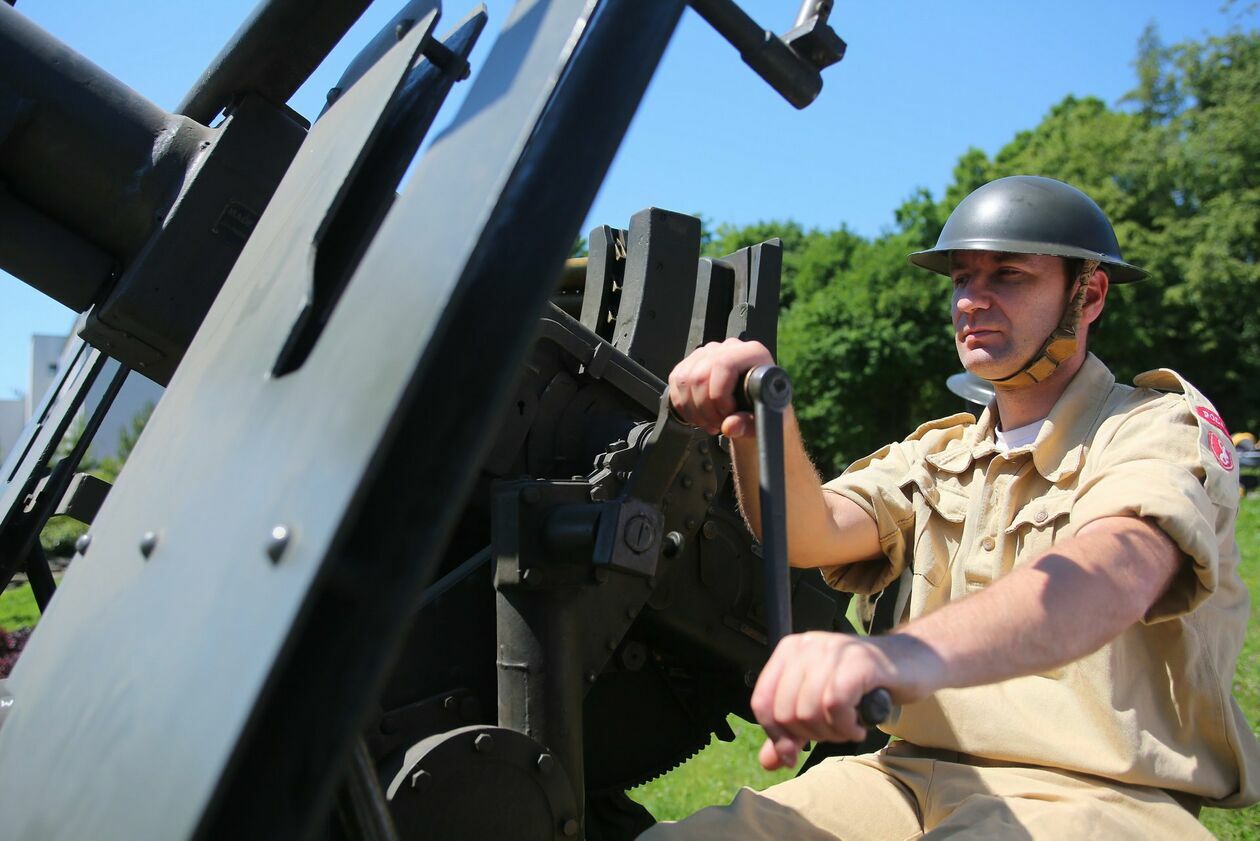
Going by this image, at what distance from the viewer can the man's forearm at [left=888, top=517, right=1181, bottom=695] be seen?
1.39 metres

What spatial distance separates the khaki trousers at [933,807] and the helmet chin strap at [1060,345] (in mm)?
783

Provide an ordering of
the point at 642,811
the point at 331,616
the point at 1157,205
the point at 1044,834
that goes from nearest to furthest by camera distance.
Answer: the point at 331,616
the point at 1044,834
the point at 642,811
the point at 1157,205

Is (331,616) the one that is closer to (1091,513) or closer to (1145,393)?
(1091,513)

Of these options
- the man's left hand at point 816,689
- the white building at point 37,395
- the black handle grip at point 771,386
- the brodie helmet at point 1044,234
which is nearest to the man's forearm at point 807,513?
the brodie helmet at point 1044,234

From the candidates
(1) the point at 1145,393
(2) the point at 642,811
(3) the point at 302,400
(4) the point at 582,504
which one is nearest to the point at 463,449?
(3) the point at 302,400

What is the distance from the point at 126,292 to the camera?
7.56 feet

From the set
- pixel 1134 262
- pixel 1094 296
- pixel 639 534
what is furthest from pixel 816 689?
pixel 1134 262

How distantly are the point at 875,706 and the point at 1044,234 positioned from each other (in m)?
1.52

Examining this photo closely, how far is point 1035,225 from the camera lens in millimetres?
2398

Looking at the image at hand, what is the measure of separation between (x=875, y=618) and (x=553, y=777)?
1127 mm

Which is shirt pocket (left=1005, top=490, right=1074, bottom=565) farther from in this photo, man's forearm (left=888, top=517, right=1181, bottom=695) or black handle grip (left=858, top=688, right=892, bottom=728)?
black handle grip (left=858, top=688, right=892, bottom=728)

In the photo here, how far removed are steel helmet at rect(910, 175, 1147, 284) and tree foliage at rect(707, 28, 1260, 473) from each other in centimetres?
2584

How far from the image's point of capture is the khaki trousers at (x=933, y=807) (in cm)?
192

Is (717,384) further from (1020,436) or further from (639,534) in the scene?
(1020,436)
